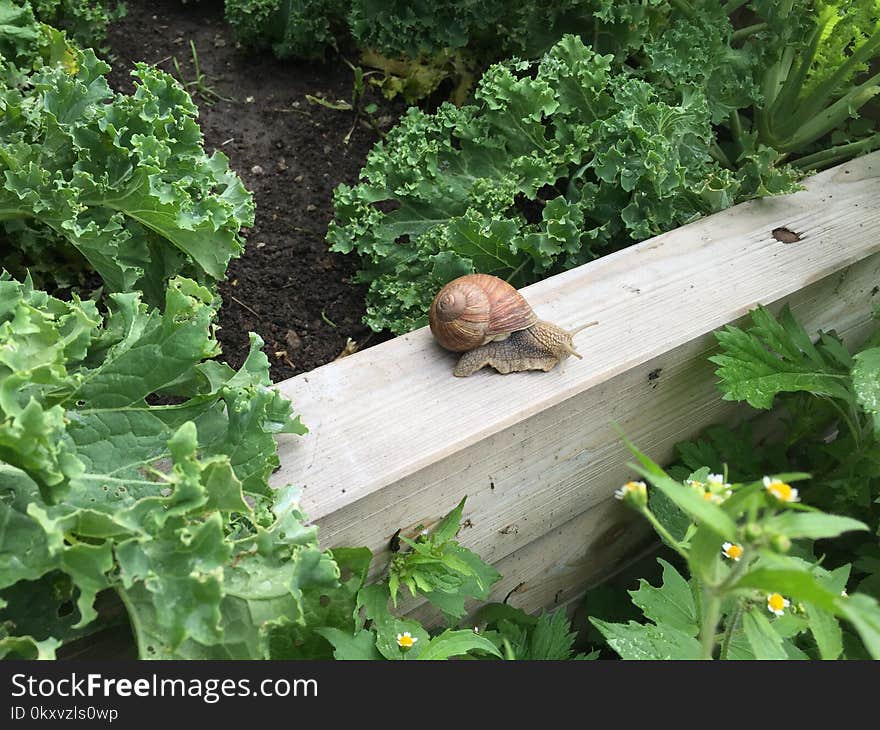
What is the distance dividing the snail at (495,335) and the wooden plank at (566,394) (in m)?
0.03

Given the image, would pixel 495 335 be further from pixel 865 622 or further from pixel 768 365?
pixel 865 622

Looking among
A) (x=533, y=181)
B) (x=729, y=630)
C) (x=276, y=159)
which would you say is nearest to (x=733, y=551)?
(x=729, y=630)

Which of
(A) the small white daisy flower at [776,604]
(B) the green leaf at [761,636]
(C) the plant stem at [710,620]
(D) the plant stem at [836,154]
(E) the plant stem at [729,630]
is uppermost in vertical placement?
(D) the plant stem at [836,154]

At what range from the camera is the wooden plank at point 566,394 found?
1.58 m

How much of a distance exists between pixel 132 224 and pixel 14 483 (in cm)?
77

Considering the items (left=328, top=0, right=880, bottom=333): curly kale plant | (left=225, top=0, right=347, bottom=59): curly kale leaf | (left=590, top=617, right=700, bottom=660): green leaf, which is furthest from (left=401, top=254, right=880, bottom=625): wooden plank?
(left=225, top=0, right=347, bottom=59): curly kale leaf

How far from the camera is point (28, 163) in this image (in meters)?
1.71

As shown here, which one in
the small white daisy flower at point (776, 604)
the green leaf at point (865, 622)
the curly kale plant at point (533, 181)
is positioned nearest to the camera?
the green leaf at point (865, 622)

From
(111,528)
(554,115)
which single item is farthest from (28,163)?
(554,115)

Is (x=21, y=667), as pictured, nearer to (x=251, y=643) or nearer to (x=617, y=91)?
(x=251, y=643)

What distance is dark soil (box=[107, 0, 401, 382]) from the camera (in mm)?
2201

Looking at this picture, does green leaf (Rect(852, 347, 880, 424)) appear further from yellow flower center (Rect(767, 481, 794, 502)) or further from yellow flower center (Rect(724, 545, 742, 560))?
yellow flower center (Rect(767, 481, 794, 502))

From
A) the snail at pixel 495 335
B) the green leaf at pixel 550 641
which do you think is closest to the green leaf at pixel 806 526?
the snail at pixel 495 335

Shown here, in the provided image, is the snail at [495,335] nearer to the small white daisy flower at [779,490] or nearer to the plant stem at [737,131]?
the small white daisy flower at [779,490]
